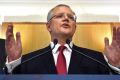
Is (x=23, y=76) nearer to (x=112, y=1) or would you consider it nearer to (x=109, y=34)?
(x=109, y=34)

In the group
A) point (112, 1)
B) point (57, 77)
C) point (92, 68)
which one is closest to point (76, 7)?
point (112, 1)

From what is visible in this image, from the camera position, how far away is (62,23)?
65.4 inches

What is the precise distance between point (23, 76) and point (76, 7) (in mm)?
1817

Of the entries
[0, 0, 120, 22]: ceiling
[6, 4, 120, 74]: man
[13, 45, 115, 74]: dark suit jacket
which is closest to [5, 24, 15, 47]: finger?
→ [6, 4, 120, 74]: man

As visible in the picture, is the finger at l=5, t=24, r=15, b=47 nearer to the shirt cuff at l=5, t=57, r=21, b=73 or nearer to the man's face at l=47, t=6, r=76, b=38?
the shirt cuff at l=5, t=57, r=21, b=73

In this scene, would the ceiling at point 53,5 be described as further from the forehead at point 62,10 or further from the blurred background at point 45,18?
the forehead at point 62,10

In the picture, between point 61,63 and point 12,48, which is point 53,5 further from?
point 12,48

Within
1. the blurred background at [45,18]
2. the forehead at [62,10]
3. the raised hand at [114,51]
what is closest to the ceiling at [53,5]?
the blurred background at [45,18]

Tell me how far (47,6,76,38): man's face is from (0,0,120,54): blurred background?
2.75 feet

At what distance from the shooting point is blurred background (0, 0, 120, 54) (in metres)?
2.58

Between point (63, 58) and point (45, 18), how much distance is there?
1.29 m

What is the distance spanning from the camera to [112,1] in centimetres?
281

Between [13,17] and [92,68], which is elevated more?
[13,17]

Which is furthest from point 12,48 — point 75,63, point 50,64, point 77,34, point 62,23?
point 77,34
